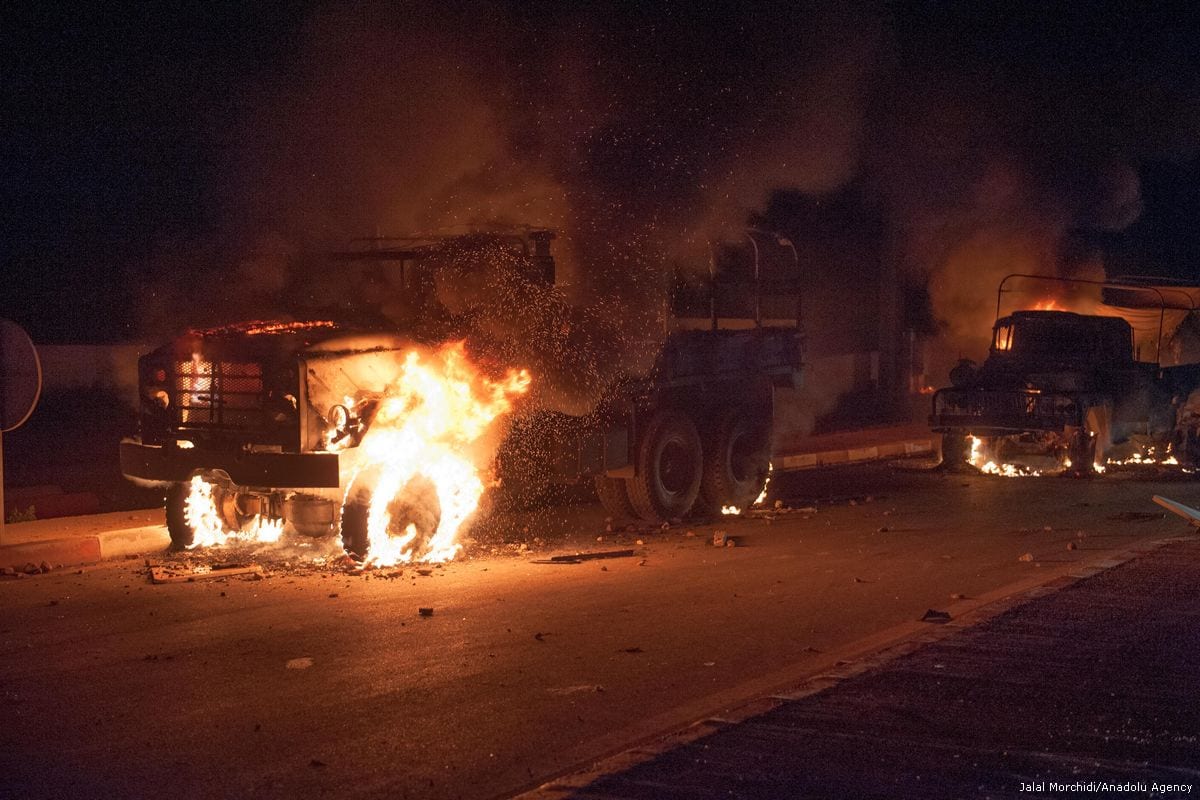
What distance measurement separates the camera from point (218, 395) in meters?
10.7

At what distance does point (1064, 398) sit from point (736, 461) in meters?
5.23

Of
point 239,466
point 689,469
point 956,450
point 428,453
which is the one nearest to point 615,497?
point 689,469

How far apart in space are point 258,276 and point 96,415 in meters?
11.3

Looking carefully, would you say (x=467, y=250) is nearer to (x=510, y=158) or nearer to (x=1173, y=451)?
(x=510, y=158)

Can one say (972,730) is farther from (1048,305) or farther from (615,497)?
(1048,305)

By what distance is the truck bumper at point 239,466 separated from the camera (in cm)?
1002

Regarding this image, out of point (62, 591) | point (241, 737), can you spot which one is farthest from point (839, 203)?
point (241, 737)

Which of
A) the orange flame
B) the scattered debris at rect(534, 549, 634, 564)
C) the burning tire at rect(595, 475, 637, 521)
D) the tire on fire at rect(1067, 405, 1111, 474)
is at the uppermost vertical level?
the orange flame

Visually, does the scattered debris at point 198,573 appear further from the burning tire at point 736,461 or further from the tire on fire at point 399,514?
the burning tire at point 736,461

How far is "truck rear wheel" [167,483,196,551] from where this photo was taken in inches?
438

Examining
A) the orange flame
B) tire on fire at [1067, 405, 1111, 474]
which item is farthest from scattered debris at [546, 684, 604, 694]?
the orange flame

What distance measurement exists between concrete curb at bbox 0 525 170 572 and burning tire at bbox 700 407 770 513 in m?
5.44

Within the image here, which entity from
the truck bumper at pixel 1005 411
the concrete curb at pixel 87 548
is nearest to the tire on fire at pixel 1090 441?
the truck bumper at pixel 1005 411

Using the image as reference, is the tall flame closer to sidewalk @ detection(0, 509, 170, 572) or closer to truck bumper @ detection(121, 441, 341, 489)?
truck bumper @ detection(121, 441, 341, 489)
